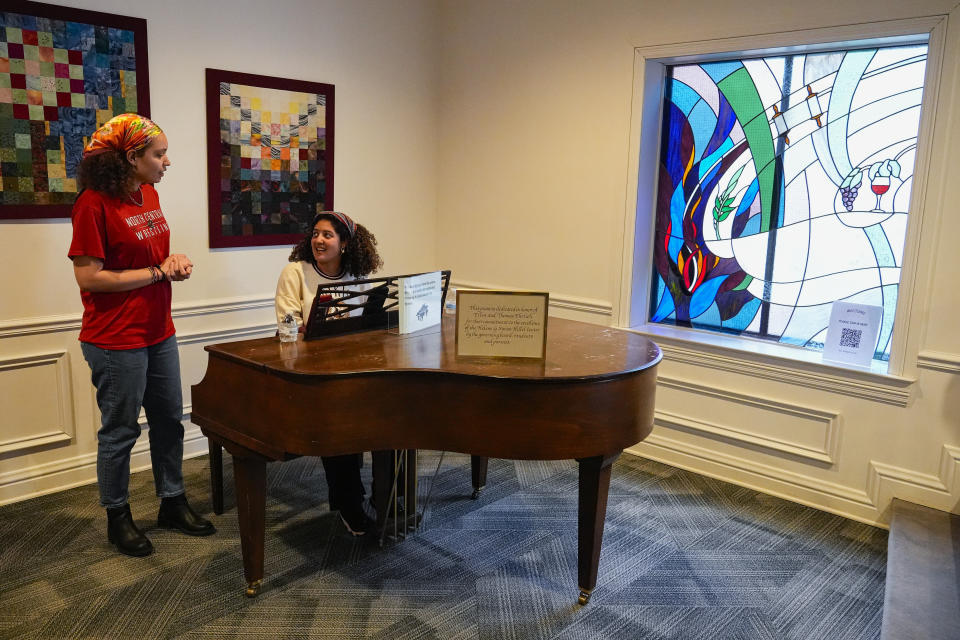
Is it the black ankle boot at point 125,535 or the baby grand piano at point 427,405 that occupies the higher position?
the baby grand piano at point 427,405

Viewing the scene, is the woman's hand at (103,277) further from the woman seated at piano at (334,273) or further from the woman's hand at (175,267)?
the woman seated at piano at (334,273)

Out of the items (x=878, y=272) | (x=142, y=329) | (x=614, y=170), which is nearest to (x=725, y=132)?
(x=614, y=170)

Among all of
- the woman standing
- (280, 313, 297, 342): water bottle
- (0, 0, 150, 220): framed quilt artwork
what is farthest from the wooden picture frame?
(0, 0, 150, 220): framed quilt artwork

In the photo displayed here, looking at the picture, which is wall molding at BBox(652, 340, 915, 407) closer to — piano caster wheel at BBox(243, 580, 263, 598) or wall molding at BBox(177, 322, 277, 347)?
wall molding at BBox(177, 322, 277, 347)

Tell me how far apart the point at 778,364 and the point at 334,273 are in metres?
2.05

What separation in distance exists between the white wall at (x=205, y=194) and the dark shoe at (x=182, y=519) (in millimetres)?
388

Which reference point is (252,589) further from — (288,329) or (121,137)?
(121,137)

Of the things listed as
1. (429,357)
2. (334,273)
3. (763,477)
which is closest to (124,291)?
(334,273)

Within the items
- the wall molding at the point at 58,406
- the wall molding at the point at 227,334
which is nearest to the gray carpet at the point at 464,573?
the wall molding at the point at 58,406

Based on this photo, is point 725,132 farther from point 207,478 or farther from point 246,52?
point 207,478

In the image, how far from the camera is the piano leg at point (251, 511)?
240 centimetres

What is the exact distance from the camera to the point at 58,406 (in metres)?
3.24

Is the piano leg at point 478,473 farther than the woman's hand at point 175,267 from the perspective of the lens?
Yes

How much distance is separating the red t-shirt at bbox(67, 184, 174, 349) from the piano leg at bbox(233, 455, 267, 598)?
65 centimetres
